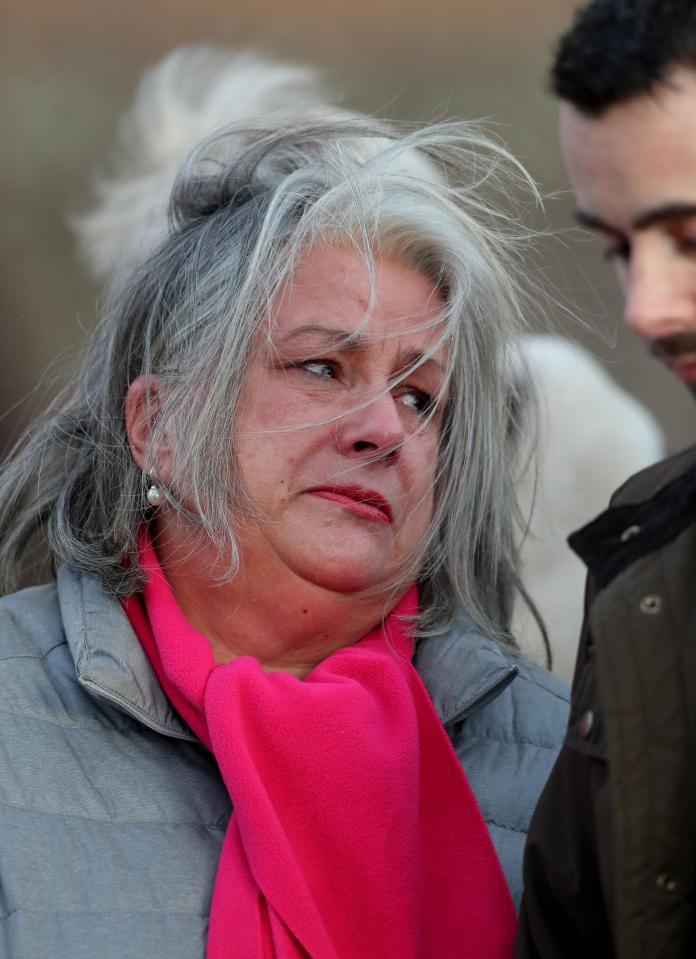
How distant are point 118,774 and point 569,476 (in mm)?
1456

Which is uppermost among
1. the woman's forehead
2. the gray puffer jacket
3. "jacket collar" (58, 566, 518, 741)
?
the woman's forehead

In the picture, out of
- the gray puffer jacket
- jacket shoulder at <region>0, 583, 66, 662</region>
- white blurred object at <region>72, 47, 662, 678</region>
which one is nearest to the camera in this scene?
the gray puffer jacket

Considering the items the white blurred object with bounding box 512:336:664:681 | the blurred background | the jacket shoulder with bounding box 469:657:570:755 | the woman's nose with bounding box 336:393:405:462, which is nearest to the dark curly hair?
the woman's nose with bounding box 336:393:405:462

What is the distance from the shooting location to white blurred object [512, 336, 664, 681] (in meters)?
2.97

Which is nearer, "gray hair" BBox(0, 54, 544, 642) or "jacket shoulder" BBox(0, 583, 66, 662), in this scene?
"jacket shoulder" BBox(0, 583, 66, 662)

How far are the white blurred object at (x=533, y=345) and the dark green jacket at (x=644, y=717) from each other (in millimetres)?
1276

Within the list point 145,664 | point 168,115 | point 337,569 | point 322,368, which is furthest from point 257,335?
point 168,115

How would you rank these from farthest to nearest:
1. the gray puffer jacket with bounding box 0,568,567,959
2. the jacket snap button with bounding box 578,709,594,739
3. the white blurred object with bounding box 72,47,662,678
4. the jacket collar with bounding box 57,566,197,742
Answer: the white blurred object with bounding box 72,47,662,678 < the jacket collar with bounding box 57,566,197,742 < the gray puffer jacket with bounding box 0,568,567,959 < the jacket snap button with bounding box 578,709,594,739

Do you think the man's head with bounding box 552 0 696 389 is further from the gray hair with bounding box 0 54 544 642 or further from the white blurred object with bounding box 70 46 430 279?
the white blurred object with bounding box 70 46 430 279

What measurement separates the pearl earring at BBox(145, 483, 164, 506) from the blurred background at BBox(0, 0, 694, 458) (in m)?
1.09

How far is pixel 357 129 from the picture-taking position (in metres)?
2.42

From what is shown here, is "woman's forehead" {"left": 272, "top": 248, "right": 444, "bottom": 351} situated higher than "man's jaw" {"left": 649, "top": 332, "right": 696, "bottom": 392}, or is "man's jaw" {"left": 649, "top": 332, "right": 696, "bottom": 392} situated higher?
"man's jaw" {"left": 649, "top": 332, "right": 696, "bottom": 392}

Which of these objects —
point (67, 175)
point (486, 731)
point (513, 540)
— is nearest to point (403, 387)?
point (513, 540)

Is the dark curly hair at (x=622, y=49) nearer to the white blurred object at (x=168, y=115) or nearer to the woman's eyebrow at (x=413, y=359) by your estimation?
the woman's eyebrow at (x=413, y=359)
